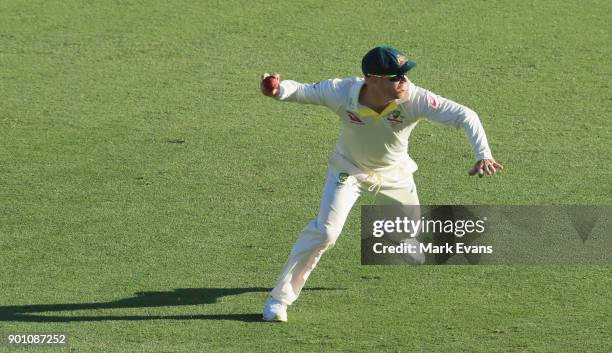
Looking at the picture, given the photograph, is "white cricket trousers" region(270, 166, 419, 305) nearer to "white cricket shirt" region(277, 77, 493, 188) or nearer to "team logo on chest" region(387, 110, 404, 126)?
"white cricket shirt" region(277, 77, 493, 188)

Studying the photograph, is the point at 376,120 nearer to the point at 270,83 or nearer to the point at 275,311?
the point at 270,83

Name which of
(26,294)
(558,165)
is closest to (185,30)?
(558,165)

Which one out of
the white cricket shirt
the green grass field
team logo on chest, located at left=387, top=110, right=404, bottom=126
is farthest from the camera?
the green grass field

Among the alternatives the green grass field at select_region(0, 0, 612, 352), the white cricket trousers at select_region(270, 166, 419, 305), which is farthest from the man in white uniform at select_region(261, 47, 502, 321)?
the green grass field at select_region(0, 0, 612, 352)

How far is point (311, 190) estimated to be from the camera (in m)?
12.0

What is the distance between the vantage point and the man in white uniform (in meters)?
9.21

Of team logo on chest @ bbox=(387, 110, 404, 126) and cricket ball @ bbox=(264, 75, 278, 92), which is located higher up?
cricket ball @ bbox=(264, 75, 278, 92)

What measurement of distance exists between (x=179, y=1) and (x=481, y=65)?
160 inches

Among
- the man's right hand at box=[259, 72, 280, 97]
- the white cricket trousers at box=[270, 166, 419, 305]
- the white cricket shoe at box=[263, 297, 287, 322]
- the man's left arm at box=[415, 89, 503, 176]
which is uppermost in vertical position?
the man's right hand at box=[259, 72, 280, 97]

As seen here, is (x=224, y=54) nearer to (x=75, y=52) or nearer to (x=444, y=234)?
(x=75, y=52)

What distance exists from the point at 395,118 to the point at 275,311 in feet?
5.34

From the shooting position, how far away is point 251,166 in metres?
12.5

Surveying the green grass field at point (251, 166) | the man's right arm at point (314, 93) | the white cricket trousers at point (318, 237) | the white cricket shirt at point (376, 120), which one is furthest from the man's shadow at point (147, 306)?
the man's right arm at point (314, 93)

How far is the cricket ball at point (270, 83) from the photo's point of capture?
30.4 feet
